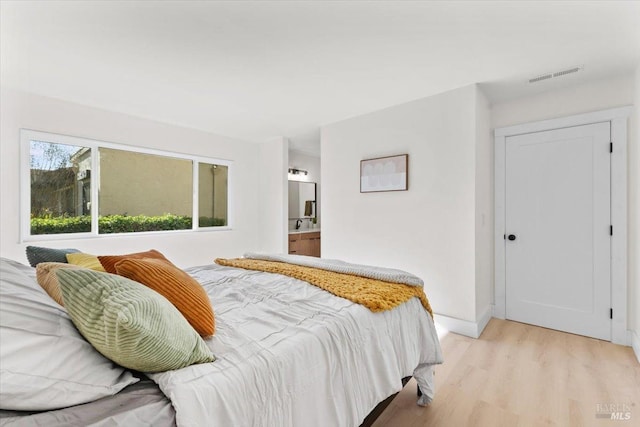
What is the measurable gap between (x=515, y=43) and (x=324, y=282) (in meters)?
2.28

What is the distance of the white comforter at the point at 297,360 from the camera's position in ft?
2.75

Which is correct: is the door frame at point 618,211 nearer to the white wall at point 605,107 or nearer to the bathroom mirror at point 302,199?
the white wall at point 605,107

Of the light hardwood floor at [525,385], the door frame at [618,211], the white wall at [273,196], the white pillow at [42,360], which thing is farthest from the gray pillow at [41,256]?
the door frame at [618,211]

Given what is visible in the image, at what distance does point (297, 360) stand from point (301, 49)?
7.20 feet

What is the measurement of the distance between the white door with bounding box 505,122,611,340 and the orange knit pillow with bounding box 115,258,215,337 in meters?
3.37

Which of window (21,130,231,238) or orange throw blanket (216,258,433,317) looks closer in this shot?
orange throw blanket (216,258,433,317)

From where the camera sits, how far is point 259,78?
275 cm

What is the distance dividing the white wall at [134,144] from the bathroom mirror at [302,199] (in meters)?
0.69

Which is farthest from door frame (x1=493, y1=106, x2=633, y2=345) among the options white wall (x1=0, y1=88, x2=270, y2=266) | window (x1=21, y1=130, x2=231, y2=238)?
window (x1=21, y1=130, x2=231, y2=238)

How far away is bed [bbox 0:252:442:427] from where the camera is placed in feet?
2.29

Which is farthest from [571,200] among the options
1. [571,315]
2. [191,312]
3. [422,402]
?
[191,312]

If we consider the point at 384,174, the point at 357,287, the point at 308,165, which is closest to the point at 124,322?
the point at 357,287

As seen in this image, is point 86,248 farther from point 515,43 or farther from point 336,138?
point 515,43

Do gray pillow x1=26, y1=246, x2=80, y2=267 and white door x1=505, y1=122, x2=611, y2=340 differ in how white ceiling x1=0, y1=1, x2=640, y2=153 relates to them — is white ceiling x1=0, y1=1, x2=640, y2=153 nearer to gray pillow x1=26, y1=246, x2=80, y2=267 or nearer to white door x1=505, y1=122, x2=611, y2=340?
white door x1=505, y1=122, x2=611, y2=340
